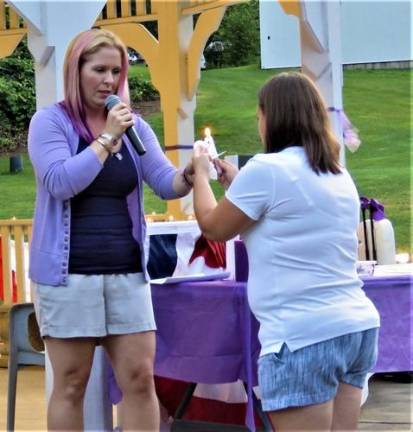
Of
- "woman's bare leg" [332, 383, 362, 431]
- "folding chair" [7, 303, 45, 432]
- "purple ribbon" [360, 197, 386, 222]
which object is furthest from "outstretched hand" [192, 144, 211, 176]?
"purple ribbon" [360, 197, 386, 222]

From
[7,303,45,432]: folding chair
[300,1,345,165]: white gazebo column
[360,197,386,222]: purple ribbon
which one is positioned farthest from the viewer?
[300,1,345,165]: white gazebo column

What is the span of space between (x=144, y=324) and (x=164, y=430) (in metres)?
1.37

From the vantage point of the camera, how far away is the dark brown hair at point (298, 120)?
249cm

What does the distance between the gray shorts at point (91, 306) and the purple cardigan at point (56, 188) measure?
5 cm

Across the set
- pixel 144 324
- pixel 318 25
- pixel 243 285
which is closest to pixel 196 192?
pixel 144 324

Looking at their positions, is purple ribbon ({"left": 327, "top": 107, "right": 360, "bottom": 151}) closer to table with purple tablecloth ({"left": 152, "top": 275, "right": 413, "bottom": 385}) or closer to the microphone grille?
table with purple tablecloth ({"left": 152, "top": 275, "right": 413, "bottom": 385})

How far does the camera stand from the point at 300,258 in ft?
7.91

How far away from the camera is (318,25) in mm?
5023

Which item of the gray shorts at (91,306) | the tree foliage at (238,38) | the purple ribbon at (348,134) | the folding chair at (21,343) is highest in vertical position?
the tree foliage at (238,38)

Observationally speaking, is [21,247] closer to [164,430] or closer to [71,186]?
[164,430]

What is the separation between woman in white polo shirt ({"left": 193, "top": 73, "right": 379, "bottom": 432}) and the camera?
238 cm

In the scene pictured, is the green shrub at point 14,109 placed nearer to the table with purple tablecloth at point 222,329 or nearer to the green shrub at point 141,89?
the green shrub at point 141,89

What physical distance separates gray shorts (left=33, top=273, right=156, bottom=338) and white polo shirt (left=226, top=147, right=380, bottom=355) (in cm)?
57

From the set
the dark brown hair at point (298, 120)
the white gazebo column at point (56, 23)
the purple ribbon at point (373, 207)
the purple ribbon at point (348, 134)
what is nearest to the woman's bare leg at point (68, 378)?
the dark brown hair at point (298, 120)
